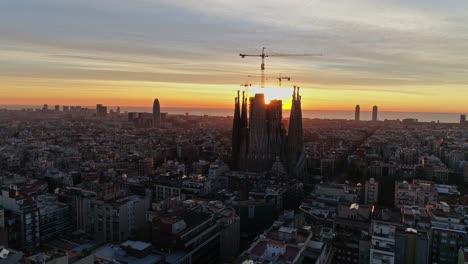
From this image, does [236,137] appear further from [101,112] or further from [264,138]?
[101,112]

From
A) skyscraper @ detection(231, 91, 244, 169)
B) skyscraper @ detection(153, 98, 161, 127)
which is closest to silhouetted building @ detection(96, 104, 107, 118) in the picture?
skyscraper @ detection(153, 98, 161, 127)

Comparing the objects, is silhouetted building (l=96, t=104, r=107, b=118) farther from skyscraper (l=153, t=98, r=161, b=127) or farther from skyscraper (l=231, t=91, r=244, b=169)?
skyscraper (l=231, t=91, r=244, b=169)

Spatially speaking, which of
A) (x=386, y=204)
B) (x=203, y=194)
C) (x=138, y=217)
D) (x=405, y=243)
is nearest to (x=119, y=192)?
(x=138, y=217)

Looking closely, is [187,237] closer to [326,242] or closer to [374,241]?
[326,242]

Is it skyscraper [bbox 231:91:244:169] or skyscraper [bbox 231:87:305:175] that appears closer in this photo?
skyscraper [bbox 231:87:305:175]

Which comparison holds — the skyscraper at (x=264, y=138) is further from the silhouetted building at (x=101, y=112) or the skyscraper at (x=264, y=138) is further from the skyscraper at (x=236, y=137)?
the silhouetted building at (x=101, y=112)

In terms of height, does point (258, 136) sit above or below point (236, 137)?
above

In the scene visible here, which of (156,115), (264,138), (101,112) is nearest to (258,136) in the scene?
(264,138)

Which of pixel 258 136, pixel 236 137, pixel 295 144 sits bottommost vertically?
pixel 295 144

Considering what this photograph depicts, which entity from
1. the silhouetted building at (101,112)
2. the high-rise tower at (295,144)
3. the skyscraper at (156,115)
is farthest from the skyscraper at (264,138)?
the silhouetted building at (101,112)

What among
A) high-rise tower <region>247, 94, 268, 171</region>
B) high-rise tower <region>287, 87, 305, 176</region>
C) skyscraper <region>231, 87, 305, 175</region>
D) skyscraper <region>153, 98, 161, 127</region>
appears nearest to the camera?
high-rise tower <region>247, 94, 268, 171</region>
